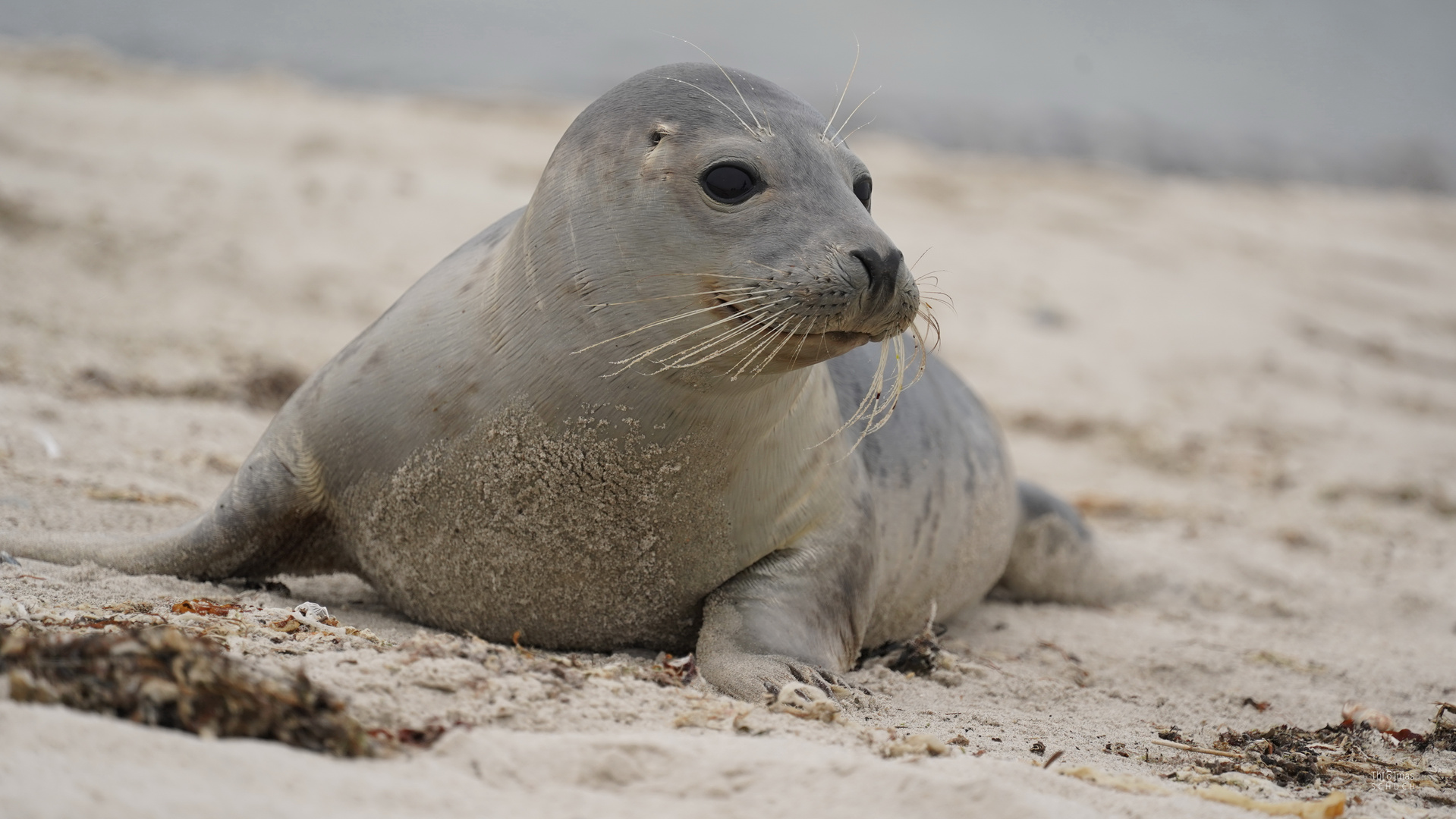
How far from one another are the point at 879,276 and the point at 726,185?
34 cm

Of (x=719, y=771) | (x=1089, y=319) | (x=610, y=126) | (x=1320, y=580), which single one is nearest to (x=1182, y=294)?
(x=1089, y=319)

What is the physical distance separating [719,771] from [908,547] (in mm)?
1688

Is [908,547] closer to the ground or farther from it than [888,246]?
closer to the ground

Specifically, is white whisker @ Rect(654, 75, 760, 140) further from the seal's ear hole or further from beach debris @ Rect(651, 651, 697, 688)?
beach debris @ Rect(651, 651, 697, 688)

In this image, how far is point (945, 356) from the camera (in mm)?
7535

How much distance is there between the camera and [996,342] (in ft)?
25.6

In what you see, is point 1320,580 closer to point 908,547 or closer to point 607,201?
point 908,547

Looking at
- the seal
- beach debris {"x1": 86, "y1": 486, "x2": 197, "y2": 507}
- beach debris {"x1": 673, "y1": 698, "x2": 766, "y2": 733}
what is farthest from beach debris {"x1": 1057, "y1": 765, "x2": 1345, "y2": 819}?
beach debris {"x1": 86, "y1": 486, "x2": 197, "y2": 507}

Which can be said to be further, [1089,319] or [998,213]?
[998,213]

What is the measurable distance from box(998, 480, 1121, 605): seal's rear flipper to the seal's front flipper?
64.4 inches

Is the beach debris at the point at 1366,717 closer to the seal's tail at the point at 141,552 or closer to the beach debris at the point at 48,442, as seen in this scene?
the seal's tail at the point at 141,552

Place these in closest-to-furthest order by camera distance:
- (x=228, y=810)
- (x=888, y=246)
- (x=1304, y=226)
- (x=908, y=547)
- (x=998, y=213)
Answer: (x=228, y=810), (x=888, y=246), (x=908, y=547), (x=998, y=213), (x=1304, y=226)

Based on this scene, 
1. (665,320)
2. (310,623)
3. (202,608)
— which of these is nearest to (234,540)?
(202,608)

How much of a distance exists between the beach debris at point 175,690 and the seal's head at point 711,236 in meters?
0.93
